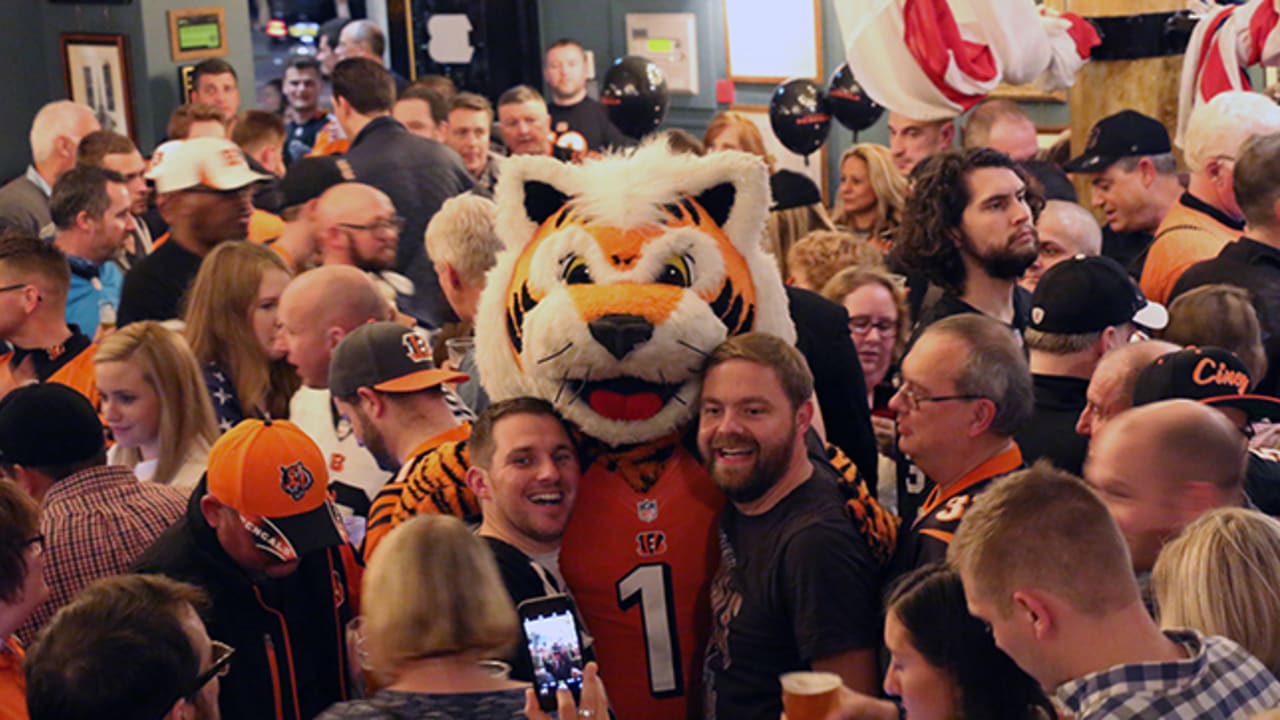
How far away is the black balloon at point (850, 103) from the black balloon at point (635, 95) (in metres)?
1.13

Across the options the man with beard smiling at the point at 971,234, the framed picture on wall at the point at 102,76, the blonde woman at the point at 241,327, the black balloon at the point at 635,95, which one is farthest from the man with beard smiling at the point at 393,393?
the framed picture on wall at the point at 102,76

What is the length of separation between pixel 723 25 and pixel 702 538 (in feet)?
28.5

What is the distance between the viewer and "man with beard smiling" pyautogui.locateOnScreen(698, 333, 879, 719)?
108 inches

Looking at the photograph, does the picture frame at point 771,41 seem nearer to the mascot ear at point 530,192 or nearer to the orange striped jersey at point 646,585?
the mascot ear at point 530,192

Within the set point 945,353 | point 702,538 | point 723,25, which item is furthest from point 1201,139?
point 723,25

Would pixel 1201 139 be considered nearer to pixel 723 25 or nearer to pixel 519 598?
pixel 519 598

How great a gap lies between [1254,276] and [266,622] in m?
2.85

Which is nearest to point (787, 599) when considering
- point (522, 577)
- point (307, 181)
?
point (522, 577)

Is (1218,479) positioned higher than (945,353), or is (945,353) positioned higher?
(945,353)

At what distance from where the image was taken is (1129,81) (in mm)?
5801

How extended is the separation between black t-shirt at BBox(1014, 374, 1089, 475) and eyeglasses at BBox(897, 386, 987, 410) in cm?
52

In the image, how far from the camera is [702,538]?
3096 millimetres

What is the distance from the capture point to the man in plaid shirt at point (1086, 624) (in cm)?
209

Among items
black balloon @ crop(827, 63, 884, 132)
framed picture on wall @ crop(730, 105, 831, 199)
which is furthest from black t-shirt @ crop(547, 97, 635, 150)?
black balloon @ crop(827, 63, 884, 132)
